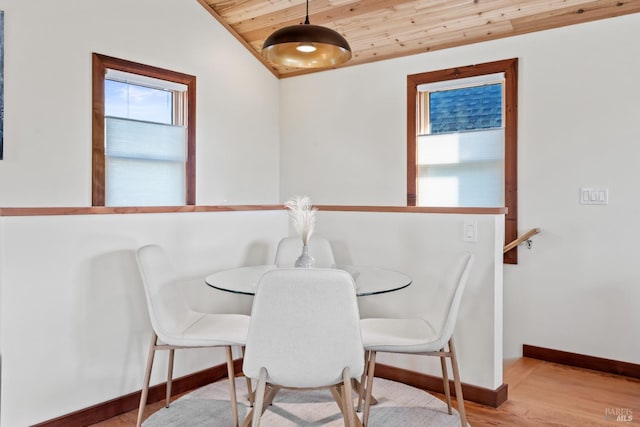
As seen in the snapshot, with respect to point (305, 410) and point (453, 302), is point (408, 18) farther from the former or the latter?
point (305, 410)

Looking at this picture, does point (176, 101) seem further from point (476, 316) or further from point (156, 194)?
point (476, 316)

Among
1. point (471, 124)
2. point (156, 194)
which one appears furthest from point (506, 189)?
point (156, 194)

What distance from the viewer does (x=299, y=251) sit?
3.12 meters

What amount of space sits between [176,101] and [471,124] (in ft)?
8.12

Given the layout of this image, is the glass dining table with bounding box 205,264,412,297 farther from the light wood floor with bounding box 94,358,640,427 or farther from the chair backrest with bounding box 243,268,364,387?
the light wood floor with bounding box 94,358,640,427

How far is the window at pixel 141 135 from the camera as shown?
3.67 m

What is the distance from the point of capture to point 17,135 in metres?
3.24

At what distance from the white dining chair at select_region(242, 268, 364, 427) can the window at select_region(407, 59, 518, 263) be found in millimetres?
2338

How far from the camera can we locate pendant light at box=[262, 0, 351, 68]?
246 centimetres

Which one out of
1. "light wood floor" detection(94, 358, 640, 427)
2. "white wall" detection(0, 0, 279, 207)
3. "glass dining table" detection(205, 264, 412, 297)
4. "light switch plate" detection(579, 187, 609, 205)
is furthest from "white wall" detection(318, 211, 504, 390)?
"white wall" detection(0, 0, 279, 207)

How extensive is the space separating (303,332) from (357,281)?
2.19 feet

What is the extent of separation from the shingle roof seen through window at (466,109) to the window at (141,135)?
2090 mm

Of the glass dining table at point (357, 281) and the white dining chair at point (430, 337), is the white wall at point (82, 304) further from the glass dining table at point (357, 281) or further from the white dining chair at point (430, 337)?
the white dining chair at point (430, 337)

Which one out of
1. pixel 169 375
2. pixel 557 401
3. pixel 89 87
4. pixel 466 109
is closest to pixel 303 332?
pixel 169 375
